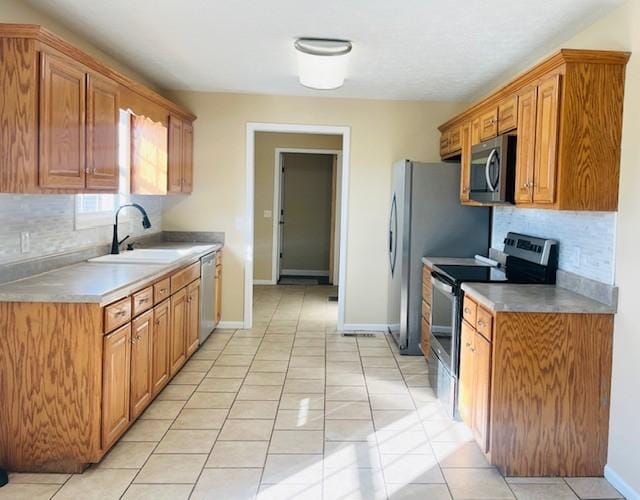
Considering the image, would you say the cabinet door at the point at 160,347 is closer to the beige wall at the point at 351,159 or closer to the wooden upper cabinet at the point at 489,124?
the beige wall at the point at 351,159

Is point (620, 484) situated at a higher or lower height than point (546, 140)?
lower

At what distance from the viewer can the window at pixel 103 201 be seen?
3.66m

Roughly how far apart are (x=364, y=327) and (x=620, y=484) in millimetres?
3180

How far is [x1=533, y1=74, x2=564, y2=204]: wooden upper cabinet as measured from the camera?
2.71 meters

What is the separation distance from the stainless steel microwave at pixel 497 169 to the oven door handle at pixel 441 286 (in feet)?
2.01

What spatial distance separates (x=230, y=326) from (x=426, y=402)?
8.22 ft

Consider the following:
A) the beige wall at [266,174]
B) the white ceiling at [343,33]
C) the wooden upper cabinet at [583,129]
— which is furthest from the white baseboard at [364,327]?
the beige wall at [266,174]

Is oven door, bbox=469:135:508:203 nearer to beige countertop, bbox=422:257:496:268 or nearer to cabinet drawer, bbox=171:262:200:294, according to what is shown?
beige countertop, bbox=422:257:496:268

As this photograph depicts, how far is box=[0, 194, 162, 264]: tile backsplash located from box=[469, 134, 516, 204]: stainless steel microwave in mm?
2677

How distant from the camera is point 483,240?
4.64 metres

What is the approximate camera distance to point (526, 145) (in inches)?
120

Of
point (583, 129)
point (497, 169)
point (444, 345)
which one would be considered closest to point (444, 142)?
point (497, 169)

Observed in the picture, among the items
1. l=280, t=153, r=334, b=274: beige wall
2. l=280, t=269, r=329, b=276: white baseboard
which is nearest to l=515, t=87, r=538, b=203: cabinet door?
l=280, t=153, r=334, b=274: beige wall

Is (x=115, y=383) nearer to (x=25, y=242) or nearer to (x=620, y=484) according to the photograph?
(x=25, y=242)
